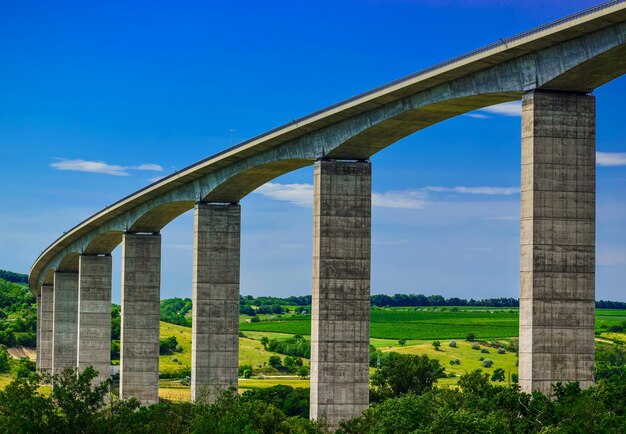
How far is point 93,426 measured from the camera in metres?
47.1

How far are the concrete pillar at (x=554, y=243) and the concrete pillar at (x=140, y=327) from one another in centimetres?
4673

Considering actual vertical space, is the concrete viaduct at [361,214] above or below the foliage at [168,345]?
above

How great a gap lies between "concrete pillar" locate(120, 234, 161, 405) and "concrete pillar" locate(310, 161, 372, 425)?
3026 cm

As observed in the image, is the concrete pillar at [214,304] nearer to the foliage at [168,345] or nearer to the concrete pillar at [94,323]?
the concrete pillar at [94,323]

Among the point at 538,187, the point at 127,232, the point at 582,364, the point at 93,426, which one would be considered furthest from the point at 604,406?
the point at 127,232

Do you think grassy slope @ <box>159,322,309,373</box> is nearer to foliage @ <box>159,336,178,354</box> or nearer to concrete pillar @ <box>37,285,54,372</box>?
foliage @ <box>159,336,178,354</box>

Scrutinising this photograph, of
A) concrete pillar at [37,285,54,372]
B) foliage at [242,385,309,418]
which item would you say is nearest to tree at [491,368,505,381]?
foliage at [242,385,309,418]

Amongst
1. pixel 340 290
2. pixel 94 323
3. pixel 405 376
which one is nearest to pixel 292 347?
pixel 405 376

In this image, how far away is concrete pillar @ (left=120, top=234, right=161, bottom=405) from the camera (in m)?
85.9

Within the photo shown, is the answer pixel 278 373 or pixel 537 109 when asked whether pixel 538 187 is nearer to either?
pixel 537 109

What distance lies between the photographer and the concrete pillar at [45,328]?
441ft

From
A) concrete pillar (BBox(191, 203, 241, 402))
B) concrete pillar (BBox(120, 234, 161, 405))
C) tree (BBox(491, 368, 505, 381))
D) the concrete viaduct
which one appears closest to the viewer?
the concrete viaduct

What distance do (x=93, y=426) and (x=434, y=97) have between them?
18.9 m

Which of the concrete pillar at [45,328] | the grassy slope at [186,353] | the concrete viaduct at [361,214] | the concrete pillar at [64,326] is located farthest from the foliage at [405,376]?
the concrete pillar at [45,328]
